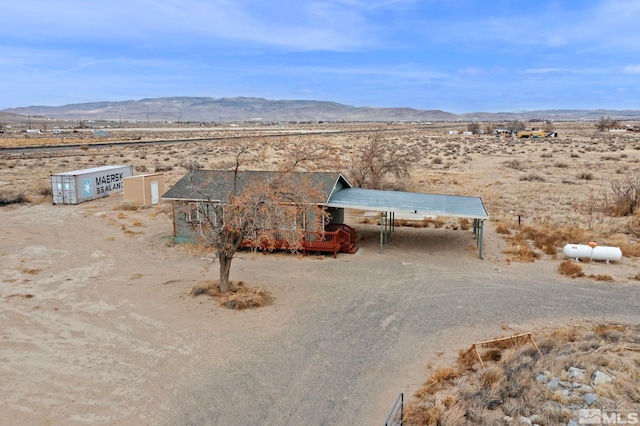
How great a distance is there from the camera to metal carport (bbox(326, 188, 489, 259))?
20.4 metres

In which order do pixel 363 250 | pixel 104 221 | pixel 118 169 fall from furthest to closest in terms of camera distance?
pixel 118 169 < pixel 104 221 < pixel 363 250

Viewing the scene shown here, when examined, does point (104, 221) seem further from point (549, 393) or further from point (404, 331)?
point (549, 393)

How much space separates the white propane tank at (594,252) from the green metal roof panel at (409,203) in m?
3.45

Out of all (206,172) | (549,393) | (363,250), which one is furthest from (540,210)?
(549,393)

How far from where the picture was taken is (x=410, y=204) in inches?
866

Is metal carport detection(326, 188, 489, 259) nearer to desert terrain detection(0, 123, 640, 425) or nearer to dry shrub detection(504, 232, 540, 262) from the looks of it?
dry shrub detection(504, 232, 540, 262)

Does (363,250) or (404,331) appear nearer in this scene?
(404,331)

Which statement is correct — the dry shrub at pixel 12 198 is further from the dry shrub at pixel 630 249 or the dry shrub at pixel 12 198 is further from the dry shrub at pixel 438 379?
the dry shrub at pixel 630 249

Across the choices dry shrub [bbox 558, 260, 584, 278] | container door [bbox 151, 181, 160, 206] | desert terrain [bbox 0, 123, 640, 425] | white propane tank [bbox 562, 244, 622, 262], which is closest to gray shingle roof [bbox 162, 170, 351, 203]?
desert terrain [bbox 0, 123, 640, 425]

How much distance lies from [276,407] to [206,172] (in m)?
14.9

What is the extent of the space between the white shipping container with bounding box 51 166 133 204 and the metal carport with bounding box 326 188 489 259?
694 inches

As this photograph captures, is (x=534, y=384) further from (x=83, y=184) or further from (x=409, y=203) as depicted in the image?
(x=83, y=184)

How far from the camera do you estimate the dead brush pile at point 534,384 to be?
923 centimetres

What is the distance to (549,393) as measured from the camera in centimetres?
977
